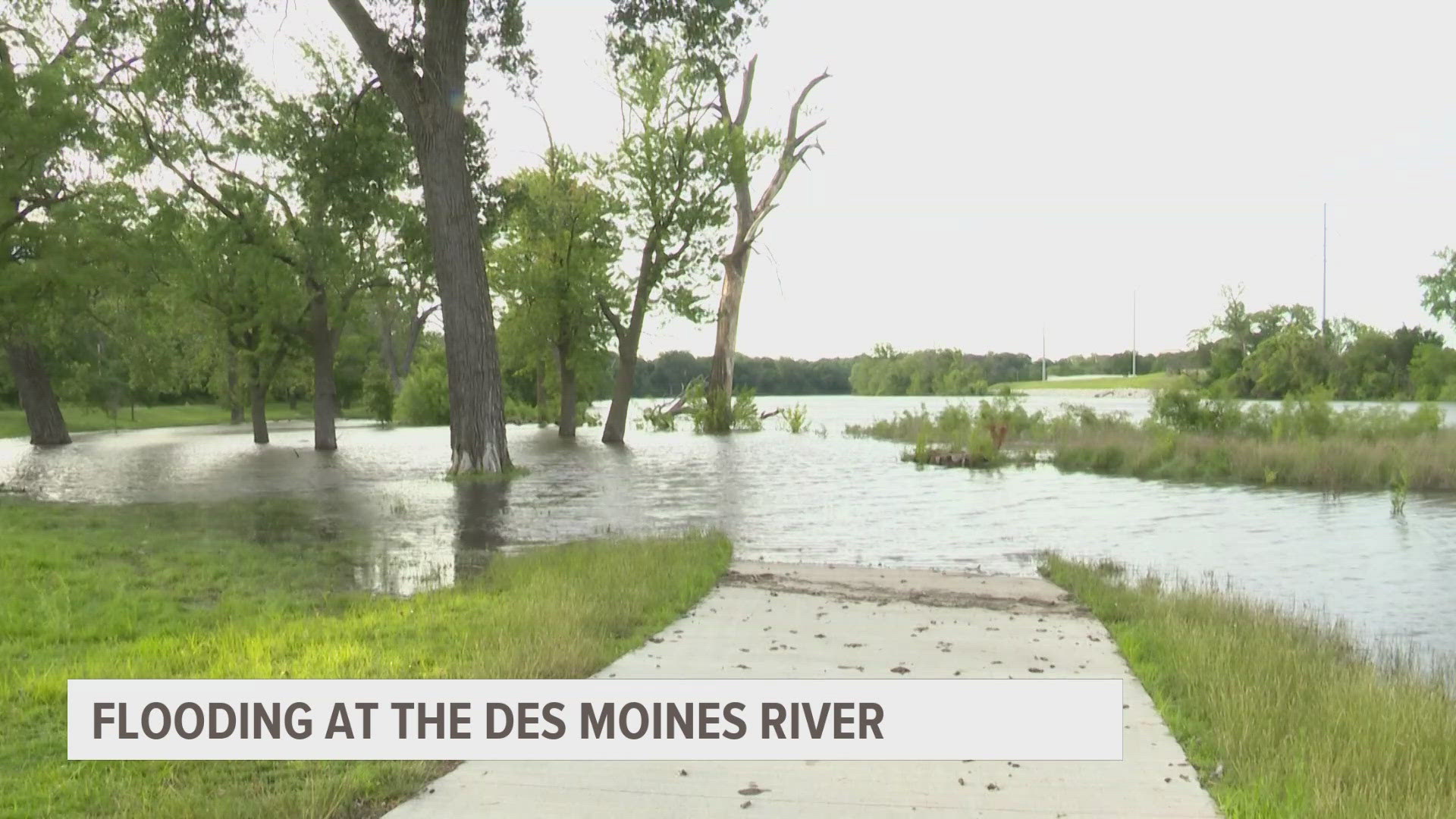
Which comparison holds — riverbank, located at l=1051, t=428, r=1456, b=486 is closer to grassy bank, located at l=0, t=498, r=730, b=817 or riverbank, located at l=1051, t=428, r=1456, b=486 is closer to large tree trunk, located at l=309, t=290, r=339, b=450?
grassy bank, located at l=0, t=498, r=730, b=817

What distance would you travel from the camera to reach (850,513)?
18.5 meters

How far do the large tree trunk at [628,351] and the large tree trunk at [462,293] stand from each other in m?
18.1

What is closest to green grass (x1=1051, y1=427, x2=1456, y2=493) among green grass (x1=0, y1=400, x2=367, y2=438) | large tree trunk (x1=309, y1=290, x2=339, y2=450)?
large tree trunk (x1=309, y1=290, x2=339, y2=450)

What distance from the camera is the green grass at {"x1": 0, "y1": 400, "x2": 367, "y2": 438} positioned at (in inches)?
2042

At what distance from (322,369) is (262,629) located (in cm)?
2942

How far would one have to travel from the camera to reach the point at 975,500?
21.2 meters

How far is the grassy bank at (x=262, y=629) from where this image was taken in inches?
177

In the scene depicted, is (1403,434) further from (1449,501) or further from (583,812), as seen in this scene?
(583,812)

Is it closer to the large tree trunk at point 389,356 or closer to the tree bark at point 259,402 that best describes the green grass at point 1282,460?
the tree bark at point 259,402

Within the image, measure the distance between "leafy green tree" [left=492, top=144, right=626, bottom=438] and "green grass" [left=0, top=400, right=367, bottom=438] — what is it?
63.9ft

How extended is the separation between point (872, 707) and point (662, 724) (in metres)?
1.02

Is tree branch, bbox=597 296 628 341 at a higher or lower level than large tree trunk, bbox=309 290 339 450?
higher

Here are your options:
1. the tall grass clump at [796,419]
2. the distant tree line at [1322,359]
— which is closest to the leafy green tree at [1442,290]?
the distant tree line at [1322,359]

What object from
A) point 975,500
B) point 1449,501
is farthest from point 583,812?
point 1449,501
